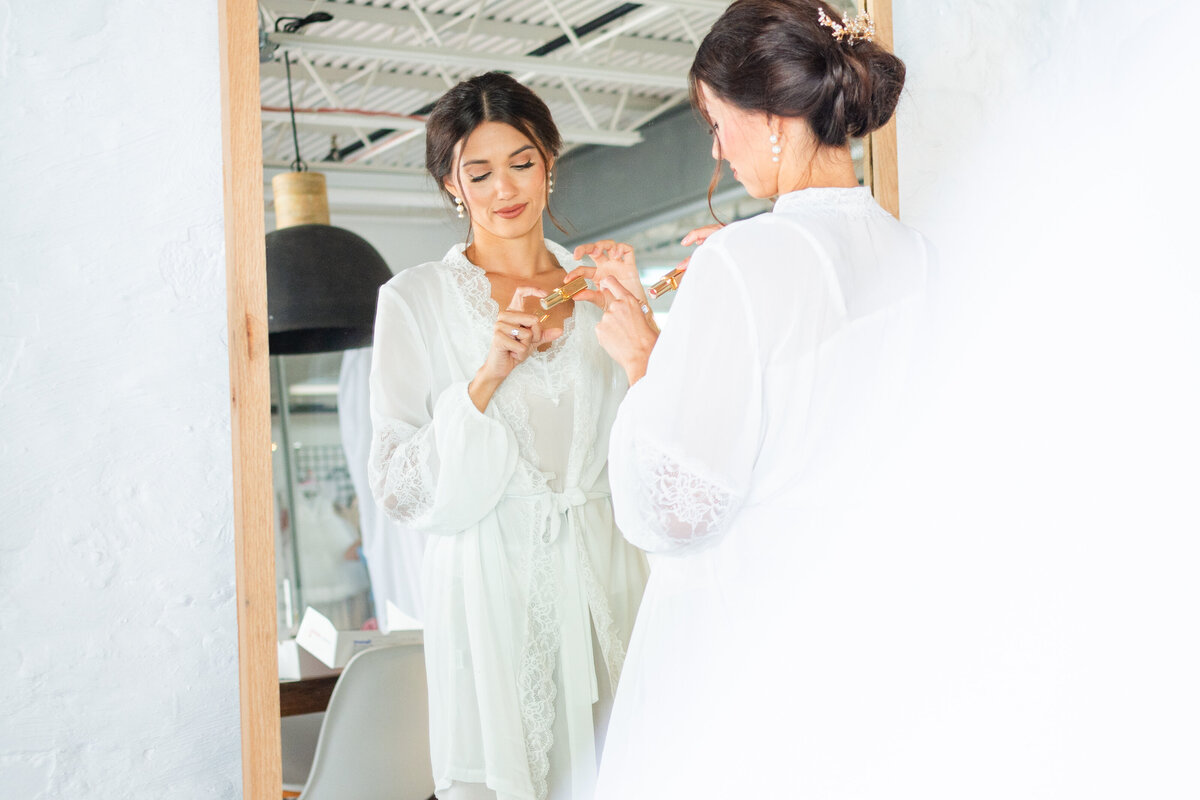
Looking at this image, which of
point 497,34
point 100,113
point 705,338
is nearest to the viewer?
point 705,338

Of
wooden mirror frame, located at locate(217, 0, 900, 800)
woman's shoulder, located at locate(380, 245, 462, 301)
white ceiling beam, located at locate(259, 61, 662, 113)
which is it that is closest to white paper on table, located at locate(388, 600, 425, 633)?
wooden mirror frame, located at locate(217, 0, 900, 800)

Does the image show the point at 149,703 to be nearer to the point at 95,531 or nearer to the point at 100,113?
the point at 95,531

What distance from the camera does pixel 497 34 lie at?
4.44 feet

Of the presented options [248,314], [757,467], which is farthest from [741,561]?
[248,314]

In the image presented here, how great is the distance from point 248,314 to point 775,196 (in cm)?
61

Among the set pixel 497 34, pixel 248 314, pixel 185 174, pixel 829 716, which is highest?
pixel 497 34

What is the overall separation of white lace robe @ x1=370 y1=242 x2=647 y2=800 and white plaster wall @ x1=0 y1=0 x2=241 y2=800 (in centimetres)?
21

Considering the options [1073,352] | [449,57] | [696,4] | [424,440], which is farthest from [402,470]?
[1073,352]

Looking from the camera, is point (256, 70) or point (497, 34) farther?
point (497, 34)

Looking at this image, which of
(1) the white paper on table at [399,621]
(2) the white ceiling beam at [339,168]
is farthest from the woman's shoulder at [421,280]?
(1) the white paper on table at [399,621]

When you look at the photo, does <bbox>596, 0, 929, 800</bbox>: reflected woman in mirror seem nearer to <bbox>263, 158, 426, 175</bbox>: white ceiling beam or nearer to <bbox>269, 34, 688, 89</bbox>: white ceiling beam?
<bbox>269, 34, 688, 89</bbox>: white ceiling beam

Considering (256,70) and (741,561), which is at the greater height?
(256,70)

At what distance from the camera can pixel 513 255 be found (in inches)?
52.5

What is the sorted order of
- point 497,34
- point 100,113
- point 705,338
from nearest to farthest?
point 705,338 < point 100,113 < point 497,34
